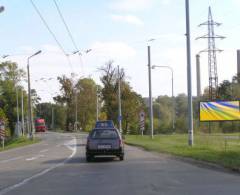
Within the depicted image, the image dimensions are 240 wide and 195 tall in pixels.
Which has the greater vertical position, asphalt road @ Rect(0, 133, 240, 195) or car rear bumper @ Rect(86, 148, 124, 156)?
car rear bumper @ Rect(86, 148, 124, 156)

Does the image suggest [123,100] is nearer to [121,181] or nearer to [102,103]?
[102,103]

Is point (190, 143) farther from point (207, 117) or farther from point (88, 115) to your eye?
point (88, 115)

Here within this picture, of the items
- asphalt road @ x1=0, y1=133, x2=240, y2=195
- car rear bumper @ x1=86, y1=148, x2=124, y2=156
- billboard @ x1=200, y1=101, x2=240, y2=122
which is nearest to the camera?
asphalt road @ x1=0, y1=133, x2=240, y2=195

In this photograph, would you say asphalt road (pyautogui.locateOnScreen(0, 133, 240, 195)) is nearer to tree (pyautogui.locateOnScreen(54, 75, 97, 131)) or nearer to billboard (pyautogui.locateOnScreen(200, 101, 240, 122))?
billboard (pyautogui.locateOnScreen(200, 101, 240, 122))

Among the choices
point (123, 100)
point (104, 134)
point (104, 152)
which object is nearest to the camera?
point (104, 152)

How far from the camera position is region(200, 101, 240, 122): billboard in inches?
1962

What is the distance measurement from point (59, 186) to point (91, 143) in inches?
392

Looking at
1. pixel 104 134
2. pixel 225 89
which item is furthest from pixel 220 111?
pixel 225 89

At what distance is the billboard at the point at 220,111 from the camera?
49.8 meters

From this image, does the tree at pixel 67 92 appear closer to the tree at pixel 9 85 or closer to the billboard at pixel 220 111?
the tree at pixel 9 85

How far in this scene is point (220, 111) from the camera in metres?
50.1

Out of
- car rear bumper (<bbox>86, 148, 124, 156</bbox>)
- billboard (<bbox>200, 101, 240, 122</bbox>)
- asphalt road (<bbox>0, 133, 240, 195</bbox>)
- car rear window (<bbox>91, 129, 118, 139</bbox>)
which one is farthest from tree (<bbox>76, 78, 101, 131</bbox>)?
asphalt road (<bbox>0, 133, 240, 195</bbox>)

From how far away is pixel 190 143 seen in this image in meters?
32.8

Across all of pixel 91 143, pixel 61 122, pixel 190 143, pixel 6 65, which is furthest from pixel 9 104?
pixel 91 143
